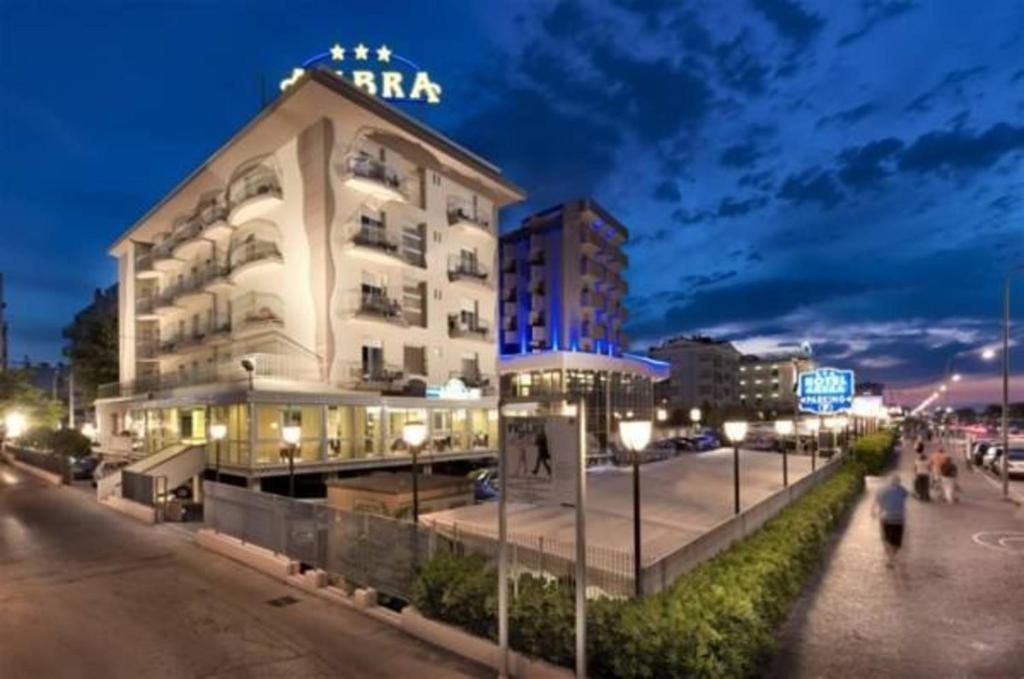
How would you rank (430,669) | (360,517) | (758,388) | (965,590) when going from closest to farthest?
(430,669) < (360,517) < (965,590) < (758,388)

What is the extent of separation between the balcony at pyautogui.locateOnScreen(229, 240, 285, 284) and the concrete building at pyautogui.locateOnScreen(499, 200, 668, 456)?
1012 inches

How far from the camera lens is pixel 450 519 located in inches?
458

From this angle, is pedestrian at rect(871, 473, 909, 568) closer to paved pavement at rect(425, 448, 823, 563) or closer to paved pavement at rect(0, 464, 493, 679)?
paved pavement at rect(425, 448, 823, 563)

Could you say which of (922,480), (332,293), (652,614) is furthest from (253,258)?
(922,480)

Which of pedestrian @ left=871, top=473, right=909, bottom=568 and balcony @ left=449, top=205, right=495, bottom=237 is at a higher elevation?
balcony @ left=449, top=205, right=495, bottom=237

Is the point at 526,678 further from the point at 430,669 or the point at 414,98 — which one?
the point at 414,98

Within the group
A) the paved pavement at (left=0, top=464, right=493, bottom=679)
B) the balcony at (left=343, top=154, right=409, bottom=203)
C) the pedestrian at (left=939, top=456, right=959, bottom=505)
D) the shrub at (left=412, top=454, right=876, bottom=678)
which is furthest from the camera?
the balcony at (left=343, top=154, right=409, bottom=203)

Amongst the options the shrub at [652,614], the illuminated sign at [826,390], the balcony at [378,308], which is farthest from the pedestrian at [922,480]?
the balcony at [378,308]

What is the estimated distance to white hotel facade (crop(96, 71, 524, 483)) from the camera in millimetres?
27453

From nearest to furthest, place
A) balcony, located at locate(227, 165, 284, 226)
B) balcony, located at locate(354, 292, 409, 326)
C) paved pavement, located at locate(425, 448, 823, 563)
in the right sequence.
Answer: paved pavement, located at locate(425, 448, 823, 563) < balcony, located at locate(354, 292, 409, 326) < balcony, located at locate(227, 165, 284, 226)

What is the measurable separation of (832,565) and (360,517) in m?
9.88

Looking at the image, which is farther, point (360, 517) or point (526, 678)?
point (360, 517)

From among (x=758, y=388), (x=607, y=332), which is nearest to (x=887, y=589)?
(x=607, y=332)

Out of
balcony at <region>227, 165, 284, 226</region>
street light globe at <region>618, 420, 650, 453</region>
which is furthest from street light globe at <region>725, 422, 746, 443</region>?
balcony at <region>227, 165, 284, 226</region>
